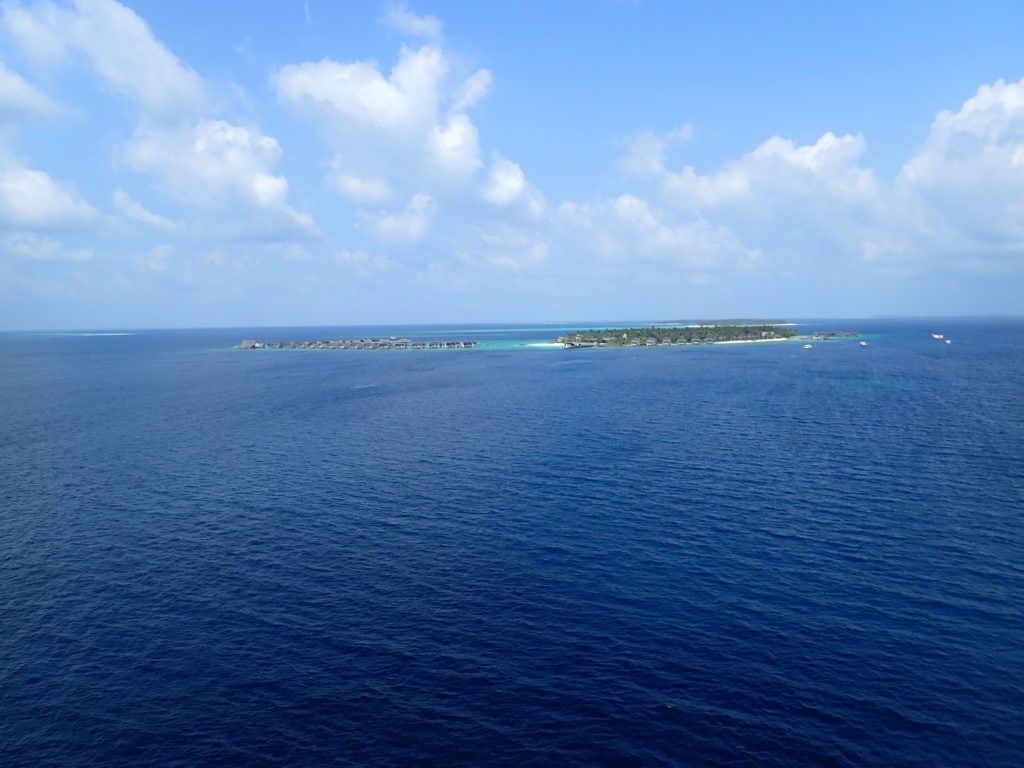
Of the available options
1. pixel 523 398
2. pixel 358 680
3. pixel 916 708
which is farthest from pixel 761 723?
pixel 523 398

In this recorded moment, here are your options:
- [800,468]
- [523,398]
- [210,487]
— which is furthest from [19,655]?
[523,398]

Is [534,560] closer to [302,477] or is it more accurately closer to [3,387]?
[302,477]

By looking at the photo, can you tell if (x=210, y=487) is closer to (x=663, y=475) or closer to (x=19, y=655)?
(x=19, y=655)

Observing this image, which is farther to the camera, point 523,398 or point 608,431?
point 523,398

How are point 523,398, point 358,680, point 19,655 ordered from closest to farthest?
point 358,680 < point 19,655 < point 523,398

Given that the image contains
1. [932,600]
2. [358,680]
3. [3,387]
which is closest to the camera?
[358,680]

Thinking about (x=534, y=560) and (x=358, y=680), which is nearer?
(x=358, y=680)
